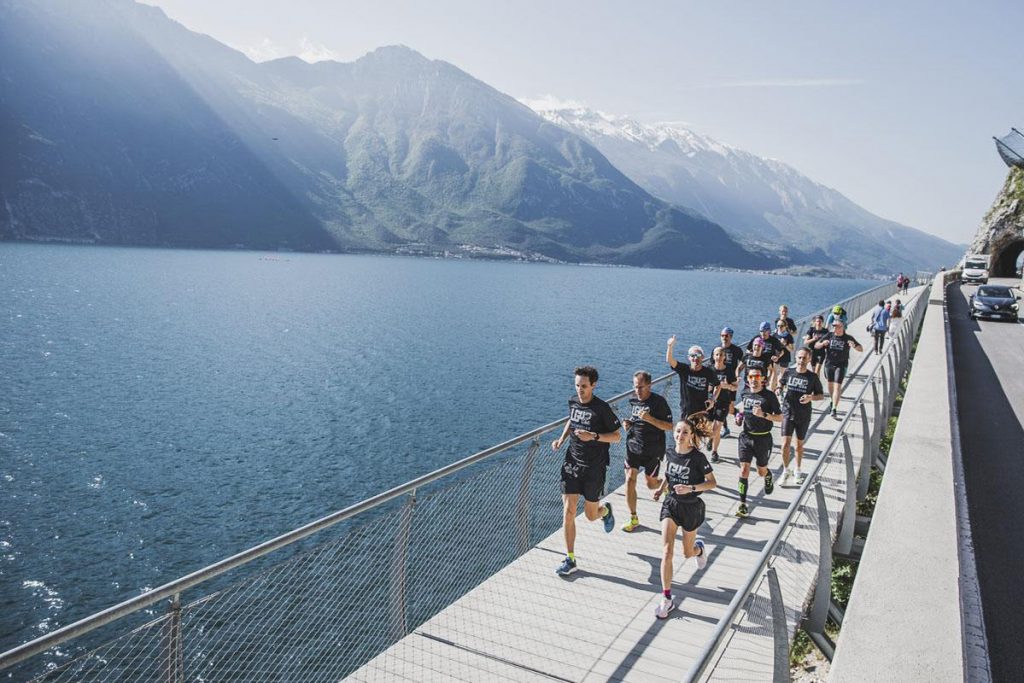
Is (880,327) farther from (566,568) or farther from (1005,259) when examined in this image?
(1005,259)

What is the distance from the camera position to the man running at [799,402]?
34.5 ft

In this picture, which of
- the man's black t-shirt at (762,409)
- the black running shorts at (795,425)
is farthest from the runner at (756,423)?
the black running shorts at (795,425)

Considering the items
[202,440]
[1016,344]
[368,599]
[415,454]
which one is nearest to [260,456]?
[202,440]

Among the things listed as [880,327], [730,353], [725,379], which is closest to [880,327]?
[880,327]

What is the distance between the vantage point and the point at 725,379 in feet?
38.3

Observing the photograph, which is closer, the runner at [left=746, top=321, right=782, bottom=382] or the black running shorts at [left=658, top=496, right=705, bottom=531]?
the black running shorts at [left=658, top=496, right=705, bottom=531]

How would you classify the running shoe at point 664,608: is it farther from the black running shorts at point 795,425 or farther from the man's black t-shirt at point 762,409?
the black running shorts at point 795,425

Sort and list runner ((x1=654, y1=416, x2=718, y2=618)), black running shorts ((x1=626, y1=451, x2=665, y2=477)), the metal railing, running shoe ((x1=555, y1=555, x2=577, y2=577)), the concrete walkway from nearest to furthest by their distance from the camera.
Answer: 1. the metal railing
2. the concrete walkway
3. runner ((x1=654, y1=416, x2=718, y2=618))
4. running shoe ((x1=555, y1=555, x2=577, y2=577))
5. black running shorts ((x1=626, y1=451, x2=665, y2=477))

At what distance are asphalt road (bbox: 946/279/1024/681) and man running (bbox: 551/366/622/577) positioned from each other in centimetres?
381

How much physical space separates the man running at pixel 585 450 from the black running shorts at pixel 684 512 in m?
0.88

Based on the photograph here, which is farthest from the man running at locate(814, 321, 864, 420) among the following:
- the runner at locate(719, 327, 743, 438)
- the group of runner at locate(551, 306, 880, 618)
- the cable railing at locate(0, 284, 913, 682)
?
the cable railing at locate(0, 284, 913, 682)

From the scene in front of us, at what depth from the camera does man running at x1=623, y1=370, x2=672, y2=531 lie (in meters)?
8.59

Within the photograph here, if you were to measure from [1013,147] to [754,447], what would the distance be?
272 ft

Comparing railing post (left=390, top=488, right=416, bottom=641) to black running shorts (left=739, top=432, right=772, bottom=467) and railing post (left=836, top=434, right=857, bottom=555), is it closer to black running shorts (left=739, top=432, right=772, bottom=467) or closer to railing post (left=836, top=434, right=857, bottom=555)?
railing post (left=836, top=434, right=857, bottom=555)
